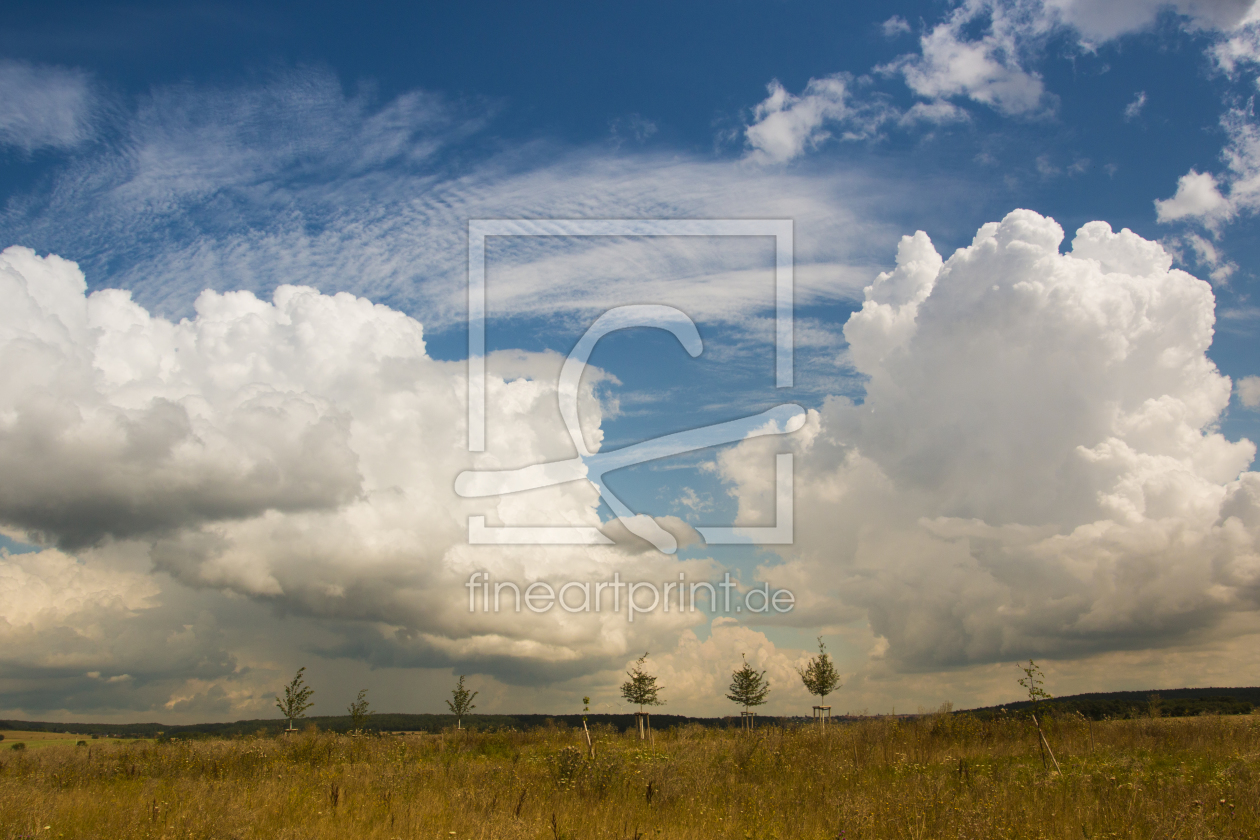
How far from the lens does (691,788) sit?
14.4m

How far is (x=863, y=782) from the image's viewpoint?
15.2 meters

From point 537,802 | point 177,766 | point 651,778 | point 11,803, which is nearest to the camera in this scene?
point 11,803

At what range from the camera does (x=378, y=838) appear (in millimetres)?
10781

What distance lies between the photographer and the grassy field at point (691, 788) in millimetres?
11031

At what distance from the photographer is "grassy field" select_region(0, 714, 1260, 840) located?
36.2 feet

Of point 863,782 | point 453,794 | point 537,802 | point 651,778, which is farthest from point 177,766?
point 863,782

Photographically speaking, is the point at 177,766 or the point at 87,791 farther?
the point at 177,766

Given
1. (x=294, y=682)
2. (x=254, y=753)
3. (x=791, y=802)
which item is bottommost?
(x=294, y=682)

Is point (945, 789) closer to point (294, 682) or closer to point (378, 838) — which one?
point (378, 838)

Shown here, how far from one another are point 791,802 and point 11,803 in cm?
1439

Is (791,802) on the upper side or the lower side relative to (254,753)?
upper

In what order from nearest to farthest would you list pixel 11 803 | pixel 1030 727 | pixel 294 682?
pixel 11 803 < pixel 1030 727 < pixel 294 682

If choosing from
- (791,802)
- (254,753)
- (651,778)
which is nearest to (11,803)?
(254,753)

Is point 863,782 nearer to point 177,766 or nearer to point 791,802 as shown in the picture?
point 791,802
